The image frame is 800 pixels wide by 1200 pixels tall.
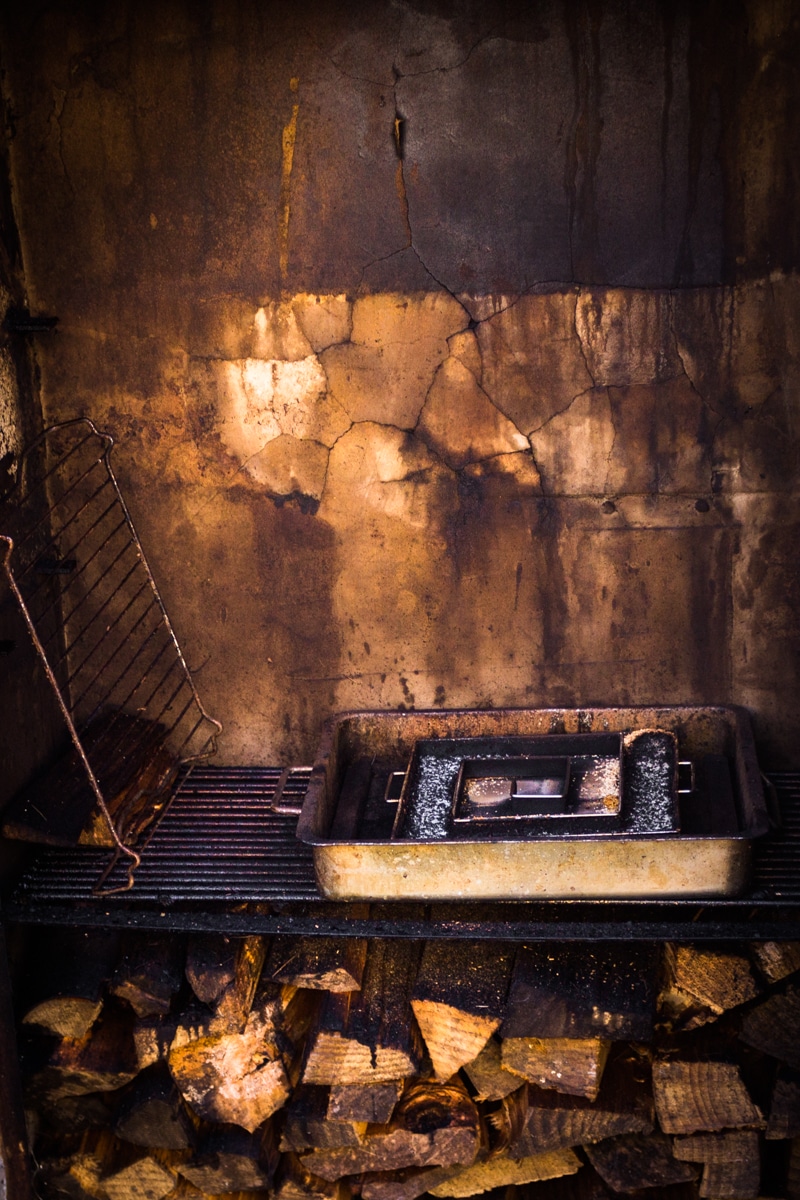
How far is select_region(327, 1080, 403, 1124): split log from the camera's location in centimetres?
307

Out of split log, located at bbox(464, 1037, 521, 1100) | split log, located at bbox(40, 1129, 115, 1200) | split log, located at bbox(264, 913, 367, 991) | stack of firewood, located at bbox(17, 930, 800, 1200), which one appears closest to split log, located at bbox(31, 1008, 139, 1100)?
stack of firewood, located at bbox(17, 930, 800, 1200)

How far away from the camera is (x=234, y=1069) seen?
3137 mm

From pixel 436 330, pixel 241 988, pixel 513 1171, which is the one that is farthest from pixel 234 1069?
pixel 436 330

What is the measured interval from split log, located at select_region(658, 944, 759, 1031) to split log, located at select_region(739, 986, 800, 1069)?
0.25 ft

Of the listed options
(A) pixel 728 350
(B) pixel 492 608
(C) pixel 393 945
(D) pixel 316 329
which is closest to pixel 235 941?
(C) pixel 393 945

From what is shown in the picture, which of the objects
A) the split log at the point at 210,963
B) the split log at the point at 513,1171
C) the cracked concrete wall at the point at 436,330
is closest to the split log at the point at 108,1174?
the split log at the point at 210,963

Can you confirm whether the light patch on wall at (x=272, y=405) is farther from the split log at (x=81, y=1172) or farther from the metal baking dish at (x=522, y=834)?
the split log at (x=81, y=1172)

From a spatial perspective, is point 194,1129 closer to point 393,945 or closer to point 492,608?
point 393,945

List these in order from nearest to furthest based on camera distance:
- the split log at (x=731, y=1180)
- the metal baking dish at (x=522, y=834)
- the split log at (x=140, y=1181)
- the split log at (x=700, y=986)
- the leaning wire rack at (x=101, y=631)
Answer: the metal baking dish at (x=522, y=834), the split log at (x=700, y=986), the split log at (x=731, y=1180), the split log at (x=140, y=1181), the leaning wire rack at (x=101, y=631)

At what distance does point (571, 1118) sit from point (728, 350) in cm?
234

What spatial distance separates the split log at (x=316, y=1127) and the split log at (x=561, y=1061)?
50 centimetres

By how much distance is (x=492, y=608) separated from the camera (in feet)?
11.9

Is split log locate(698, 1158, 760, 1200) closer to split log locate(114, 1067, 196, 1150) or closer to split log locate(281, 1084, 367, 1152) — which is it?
split log locate(281, 1084, 367, 1152)

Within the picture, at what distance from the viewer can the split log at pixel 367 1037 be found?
3057mm
